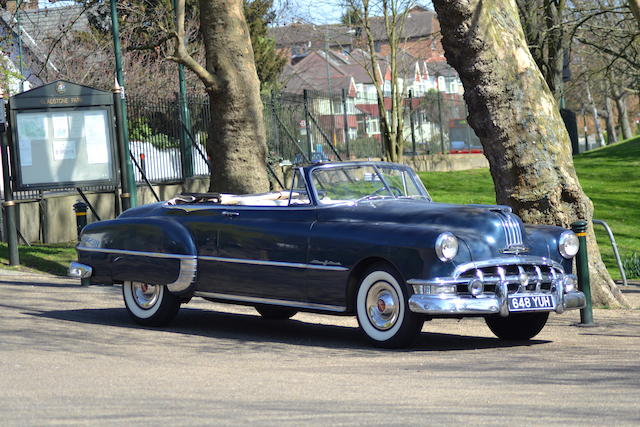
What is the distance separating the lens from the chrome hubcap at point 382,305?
8.73 metres

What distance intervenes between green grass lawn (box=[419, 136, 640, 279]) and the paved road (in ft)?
26.0

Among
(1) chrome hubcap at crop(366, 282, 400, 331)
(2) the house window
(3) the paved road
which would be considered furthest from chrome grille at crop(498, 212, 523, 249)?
(2) the house window

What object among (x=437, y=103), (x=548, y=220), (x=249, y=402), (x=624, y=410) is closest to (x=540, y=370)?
(x=624, y=410)

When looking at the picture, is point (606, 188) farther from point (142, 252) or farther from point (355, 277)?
point (355, 277)

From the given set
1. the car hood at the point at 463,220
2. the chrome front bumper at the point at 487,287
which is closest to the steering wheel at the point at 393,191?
the car hood at the point at 463,220

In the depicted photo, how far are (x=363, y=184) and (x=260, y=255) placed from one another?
3.76ft

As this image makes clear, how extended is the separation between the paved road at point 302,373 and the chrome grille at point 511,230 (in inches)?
34.7

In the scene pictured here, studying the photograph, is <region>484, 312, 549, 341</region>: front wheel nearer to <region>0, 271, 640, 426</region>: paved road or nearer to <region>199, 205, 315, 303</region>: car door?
<region>0, 271, 640, 426</region>: paved road

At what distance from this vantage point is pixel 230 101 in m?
16.0

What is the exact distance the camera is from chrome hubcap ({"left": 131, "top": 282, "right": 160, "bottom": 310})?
1050 cm

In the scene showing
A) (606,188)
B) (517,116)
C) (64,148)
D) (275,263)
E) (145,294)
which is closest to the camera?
(275,263)

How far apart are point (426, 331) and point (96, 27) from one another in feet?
105

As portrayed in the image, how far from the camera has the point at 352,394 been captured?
675cm

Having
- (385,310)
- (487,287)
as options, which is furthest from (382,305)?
(487,287)
